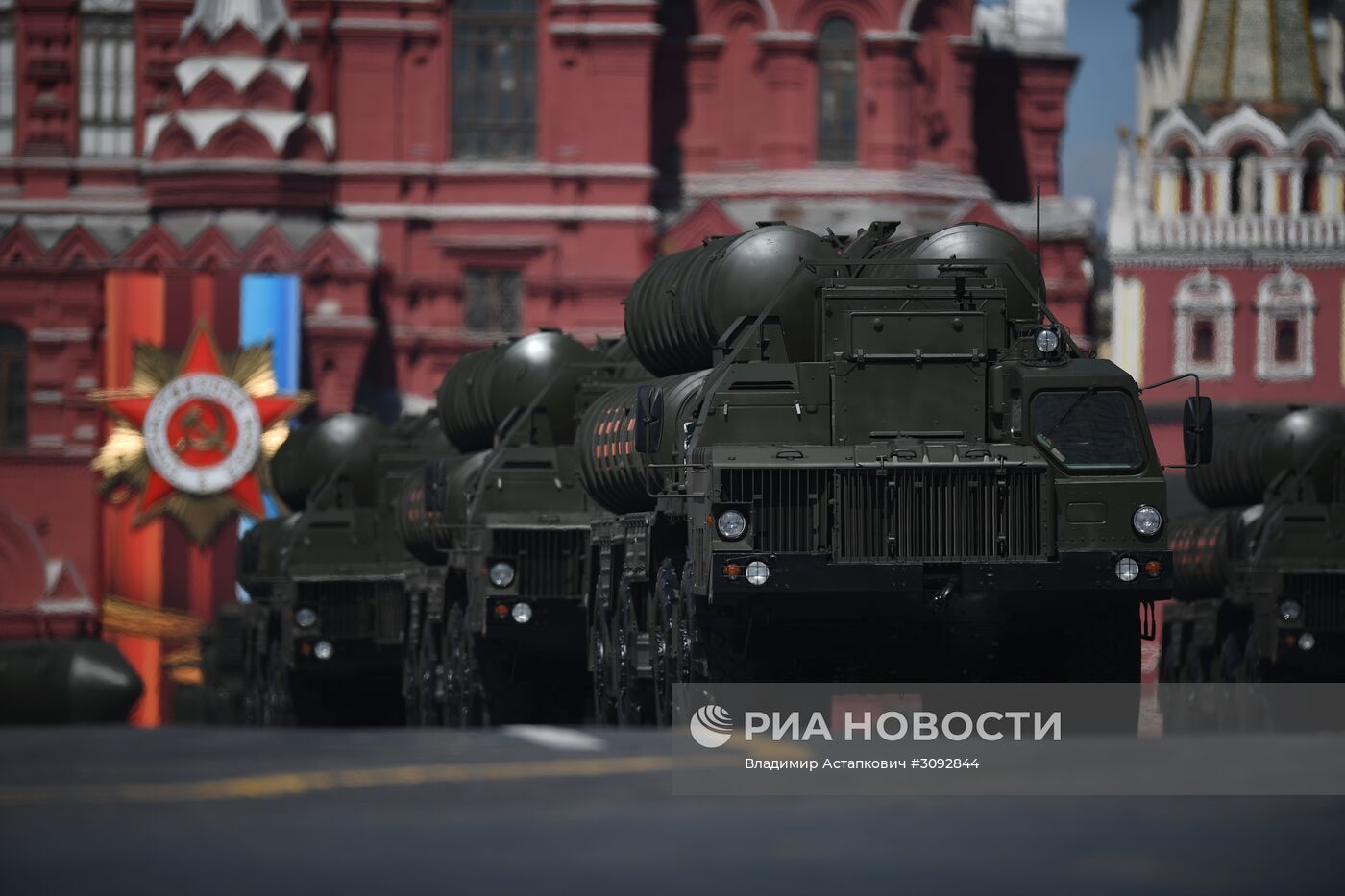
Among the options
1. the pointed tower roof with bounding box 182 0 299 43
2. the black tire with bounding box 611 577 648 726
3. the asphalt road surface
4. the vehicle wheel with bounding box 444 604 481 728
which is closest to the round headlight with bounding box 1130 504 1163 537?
the black tire with bounding box 611 577 648 726

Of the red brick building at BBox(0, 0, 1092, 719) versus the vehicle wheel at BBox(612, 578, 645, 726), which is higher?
the red brick building at BBox(0, 0, 1092, 719)

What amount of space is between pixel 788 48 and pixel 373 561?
3716cm

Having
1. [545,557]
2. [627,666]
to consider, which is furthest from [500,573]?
[627,666]

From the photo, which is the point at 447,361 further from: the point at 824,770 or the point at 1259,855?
the point at 1259,855

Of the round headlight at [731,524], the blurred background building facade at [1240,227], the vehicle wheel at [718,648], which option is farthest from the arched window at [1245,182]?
the round headlight at [731,524]

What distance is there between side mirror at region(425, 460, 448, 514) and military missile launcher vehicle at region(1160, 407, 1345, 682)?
9719 mm

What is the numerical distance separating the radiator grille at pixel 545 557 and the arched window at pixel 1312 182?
5370 cm

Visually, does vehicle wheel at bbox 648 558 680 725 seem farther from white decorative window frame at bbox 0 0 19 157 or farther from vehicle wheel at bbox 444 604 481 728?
white decorative window frame at bbox 0 0 19 157

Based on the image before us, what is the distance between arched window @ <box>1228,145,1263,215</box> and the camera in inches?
3253

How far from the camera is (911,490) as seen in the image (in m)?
21.7

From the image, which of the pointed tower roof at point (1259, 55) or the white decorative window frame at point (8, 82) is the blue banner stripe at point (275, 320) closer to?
the white decorative window frame at point (8, 82)

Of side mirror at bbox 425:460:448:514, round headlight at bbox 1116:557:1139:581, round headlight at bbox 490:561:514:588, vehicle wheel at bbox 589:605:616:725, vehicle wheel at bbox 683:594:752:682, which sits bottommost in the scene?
vehicle wheel at bbox 589:605:616:725

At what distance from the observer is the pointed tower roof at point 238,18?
241 ft

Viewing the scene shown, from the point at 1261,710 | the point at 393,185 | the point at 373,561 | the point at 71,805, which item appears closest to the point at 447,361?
the point at 393,185
